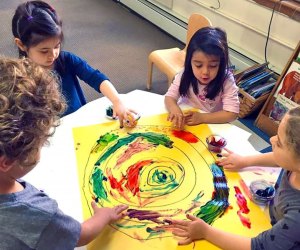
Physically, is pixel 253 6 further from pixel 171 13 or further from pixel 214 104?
pixel 214 104

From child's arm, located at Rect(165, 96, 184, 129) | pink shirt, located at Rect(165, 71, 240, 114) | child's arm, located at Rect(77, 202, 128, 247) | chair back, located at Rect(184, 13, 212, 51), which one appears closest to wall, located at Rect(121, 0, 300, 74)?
chair back, located at Rect(184, 13, 212, 51)

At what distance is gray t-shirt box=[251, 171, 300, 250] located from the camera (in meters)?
0.79

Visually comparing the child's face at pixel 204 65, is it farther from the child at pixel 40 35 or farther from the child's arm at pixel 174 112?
the child at pixel 40 35

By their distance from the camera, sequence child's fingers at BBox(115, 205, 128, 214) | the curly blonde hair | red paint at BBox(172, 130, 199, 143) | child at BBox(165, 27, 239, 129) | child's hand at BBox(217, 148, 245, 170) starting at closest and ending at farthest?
the curly blonde hair < child's fingers at BBox(115, 205, 128, 214) < child's hand at BBox(217, 148, 245, 170) < red paint at BBox(172, 130, 199, 143) < child at BBox(165, 27, 239, 129)

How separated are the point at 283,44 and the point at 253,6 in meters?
0.40

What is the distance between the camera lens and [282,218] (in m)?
0.84

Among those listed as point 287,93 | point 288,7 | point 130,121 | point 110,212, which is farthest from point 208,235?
point 288,7

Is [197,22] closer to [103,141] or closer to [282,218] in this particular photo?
[103,141]

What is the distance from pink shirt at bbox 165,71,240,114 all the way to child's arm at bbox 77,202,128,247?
657mm

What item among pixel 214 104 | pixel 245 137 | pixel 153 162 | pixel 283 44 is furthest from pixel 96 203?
pixel 283 44

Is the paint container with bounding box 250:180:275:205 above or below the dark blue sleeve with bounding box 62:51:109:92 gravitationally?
below

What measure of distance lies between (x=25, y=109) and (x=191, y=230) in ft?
1.71

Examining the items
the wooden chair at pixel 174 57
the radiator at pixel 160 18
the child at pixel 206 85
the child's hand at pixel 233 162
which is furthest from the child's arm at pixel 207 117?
the radiator at pixel 160 18

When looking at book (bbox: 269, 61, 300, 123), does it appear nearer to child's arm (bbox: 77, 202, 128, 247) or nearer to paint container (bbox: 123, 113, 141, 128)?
paint container (bbox: 123, 113, 141, 128)
